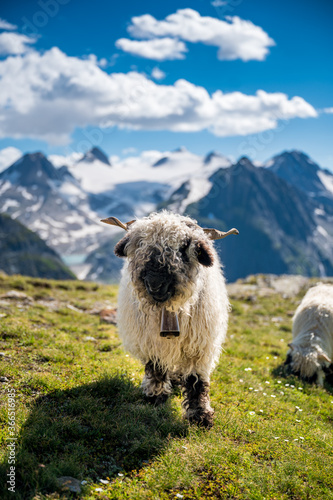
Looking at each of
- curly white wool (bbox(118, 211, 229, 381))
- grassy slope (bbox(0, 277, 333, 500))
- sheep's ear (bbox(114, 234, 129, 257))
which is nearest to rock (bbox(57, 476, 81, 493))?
→ grassy slope (bbox(0, 277, 333, 500))

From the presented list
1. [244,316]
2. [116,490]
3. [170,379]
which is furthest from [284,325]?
[116,490]

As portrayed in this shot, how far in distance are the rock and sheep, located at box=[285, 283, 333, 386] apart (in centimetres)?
643

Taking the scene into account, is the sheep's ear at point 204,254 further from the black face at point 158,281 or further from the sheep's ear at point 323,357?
the sheep's ear at point 323,357

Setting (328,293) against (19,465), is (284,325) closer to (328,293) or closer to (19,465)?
(328,293)

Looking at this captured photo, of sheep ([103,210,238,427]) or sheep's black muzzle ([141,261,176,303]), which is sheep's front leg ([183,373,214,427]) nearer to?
sheep ([103,210,238,427])

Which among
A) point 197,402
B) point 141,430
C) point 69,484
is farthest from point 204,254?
point 69,484

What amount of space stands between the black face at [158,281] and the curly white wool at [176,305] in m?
0.11

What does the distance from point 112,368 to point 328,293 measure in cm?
683

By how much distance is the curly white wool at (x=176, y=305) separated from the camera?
5.85 meters

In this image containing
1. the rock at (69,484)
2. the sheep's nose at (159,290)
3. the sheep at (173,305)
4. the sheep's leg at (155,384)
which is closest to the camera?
the rock at (69,484)

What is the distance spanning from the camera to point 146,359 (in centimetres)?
695

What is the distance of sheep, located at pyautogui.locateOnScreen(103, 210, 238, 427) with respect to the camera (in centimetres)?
575

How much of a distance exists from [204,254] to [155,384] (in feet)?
8.84

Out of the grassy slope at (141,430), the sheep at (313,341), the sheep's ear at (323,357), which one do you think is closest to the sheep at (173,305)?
the grassy slope at (141,430)
